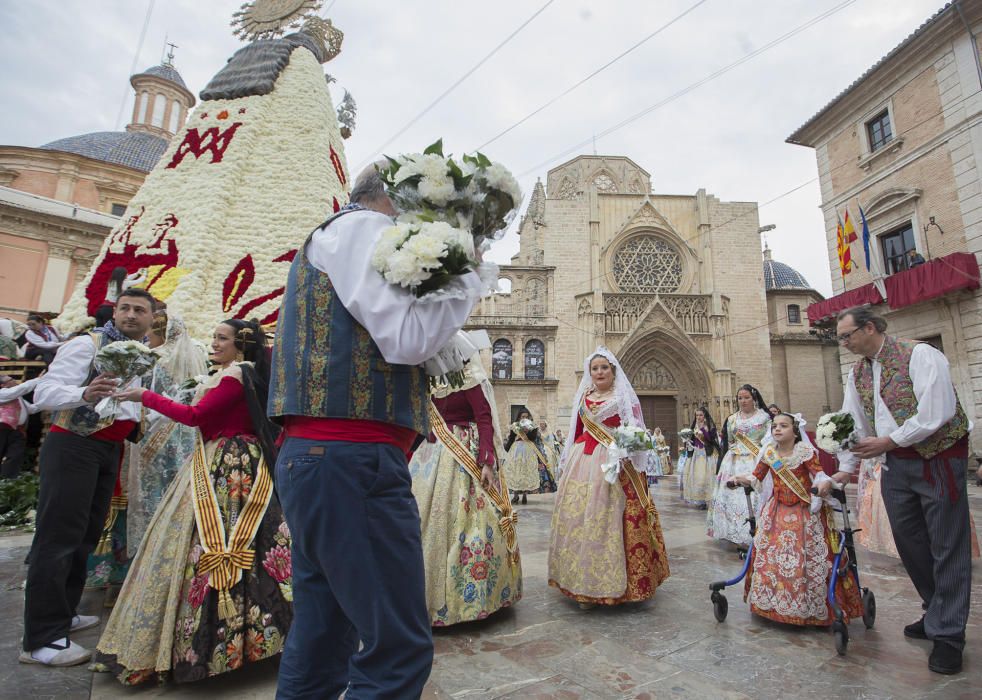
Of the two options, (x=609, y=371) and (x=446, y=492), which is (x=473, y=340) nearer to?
(x=446, y=492)

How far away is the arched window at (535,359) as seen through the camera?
24.8 metres

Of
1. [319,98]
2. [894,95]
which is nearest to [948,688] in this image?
[319,98]

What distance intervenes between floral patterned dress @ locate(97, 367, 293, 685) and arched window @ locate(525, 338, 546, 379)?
22265 millimetres

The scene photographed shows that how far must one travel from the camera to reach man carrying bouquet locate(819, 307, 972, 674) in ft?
8.72

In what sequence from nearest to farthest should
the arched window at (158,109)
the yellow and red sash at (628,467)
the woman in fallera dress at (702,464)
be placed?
the yellow and red sash at (628,467) < the woman in fallera dress at (702,464) < the arched window at (158,109)

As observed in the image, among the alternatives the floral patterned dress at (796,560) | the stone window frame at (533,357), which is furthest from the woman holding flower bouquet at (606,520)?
the stone window frame at (533,357)

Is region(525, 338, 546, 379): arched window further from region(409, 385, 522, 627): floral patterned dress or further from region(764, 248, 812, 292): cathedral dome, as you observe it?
region(409, 385, 522, 627): floral patterned dress

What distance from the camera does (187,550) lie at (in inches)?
91.2

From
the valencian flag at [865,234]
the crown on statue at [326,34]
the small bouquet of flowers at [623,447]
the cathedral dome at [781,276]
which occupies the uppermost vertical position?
the cathedral dome at [781,276]

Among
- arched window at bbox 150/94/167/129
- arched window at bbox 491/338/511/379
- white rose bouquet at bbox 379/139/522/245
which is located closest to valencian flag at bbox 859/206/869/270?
arched window at bbox 491/338/511/379

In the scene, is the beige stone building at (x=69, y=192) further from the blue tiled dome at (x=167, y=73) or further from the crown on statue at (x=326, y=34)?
the crown on statue at (x=326, y=34)

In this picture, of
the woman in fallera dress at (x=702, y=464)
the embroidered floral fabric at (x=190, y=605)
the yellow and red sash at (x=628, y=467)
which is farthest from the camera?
the woman in fallera dress at (x=702, y=464)

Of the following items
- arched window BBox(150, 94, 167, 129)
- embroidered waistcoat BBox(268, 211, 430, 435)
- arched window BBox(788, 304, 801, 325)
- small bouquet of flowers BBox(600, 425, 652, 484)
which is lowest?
small bouquet of flowers BBox(600, 425, 652, 484)

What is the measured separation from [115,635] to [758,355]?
2696 centimetres
